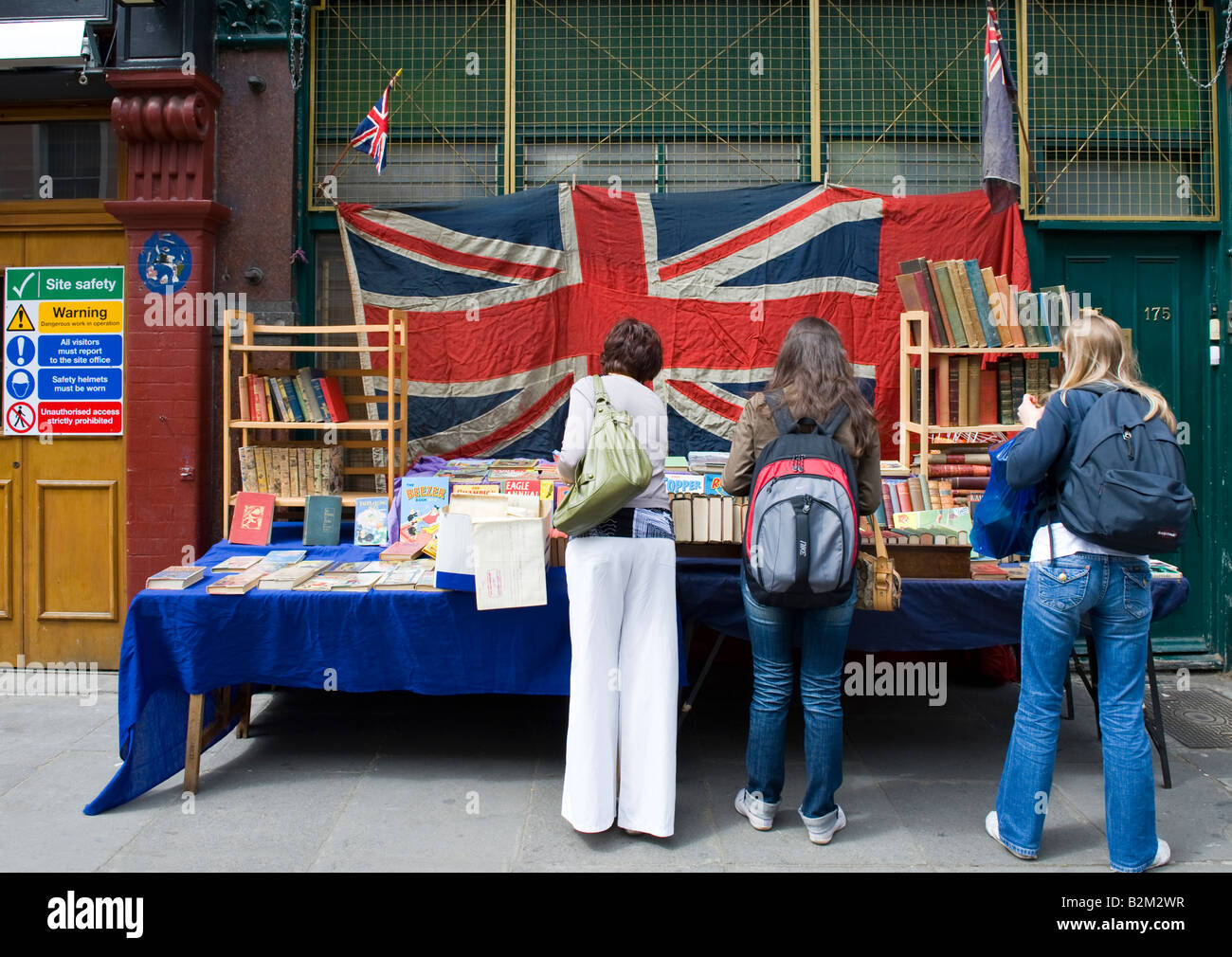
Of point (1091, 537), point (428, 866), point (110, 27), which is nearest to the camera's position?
point (1091, 537)

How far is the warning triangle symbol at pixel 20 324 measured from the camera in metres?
6.75

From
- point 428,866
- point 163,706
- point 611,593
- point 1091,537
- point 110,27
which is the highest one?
point 110,27

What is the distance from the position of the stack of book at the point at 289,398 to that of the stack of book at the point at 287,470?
0.62 ft

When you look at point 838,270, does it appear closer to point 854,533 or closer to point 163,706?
point 854,533

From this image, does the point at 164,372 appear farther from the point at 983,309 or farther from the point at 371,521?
the point at 983,309

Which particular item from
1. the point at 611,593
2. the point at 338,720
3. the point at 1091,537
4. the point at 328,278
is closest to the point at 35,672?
the point at 338,720

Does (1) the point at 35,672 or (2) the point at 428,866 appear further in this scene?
(1) the point at 35,672

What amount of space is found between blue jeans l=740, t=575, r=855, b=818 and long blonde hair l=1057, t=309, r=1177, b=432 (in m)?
1.19

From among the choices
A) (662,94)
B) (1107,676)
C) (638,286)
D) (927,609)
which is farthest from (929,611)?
(662,94)

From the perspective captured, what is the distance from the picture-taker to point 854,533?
3881mm

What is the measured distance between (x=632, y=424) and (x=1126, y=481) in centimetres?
181

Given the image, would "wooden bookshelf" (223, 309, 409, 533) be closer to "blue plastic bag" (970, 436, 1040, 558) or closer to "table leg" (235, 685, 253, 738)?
"table leg" (235, 685, 253, 738)

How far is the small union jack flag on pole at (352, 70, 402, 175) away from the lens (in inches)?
242

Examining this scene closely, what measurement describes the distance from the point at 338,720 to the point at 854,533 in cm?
328
